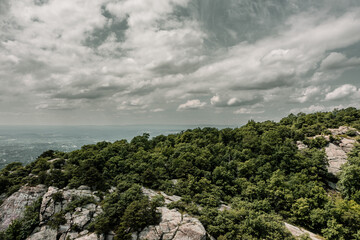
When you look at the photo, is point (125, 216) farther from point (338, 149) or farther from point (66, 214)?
point (338, 149)

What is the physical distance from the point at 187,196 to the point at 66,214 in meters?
24.7

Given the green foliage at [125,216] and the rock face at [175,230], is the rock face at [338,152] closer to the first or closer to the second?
the rock face at [175,230]

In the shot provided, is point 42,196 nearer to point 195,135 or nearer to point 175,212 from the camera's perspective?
point 175,212

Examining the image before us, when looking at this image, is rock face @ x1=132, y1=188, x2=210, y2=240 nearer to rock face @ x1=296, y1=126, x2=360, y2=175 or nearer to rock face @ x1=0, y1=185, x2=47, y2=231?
rock face @ x1=0, y1=185, x2=47, y2=231

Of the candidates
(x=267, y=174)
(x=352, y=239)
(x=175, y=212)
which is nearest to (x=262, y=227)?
(x=175, y=212)

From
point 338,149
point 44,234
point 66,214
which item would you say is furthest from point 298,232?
point 44,234

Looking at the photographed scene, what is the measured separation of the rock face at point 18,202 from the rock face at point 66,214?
10.9 ft

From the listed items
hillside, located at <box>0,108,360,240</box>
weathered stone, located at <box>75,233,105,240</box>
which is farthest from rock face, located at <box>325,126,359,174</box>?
weathered stone, located at <box>75,233,105,240</box>

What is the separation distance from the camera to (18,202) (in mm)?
33156

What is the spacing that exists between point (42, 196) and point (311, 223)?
61.4 meters

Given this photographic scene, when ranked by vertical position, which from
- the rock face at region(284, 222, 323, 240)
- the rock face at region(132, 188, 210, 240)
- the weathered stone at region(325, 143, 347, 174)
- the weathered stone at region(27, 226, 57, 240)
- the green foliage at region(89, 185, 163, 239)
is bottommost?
the rock face at region(284, 222, 323, 240)

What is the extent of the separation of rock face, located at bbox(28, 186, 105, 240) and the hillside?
168 millimetres

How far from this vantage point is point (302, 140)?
67750 mm

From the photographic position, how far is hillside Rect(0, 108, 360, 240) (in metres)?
28.7
